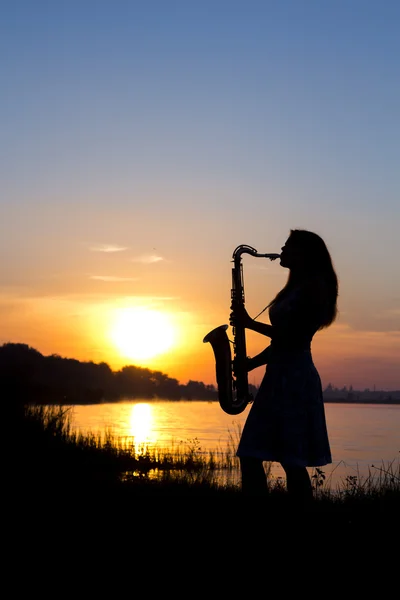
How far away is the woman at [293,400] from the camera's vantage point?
19.1 feet

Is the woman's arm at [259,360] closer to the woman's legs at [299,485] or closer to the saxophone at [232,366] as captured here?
the saxophone at [232,366]

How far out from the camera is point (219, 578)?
5316 mm

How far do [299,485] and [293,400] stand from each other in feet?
2.17

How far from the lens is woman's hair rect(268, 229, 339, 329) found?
19.7ft

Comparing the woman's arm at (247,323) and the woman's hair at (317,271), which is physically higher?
the woman's hair at (317,271)

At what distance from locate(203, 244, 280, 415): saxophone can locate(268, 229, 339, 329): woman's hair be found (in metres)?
0.61

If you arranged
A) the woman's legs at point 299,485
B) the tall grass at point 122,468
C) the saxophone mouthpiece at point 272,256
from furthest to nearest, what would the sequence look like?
the tall grass at point 122,468 → the saxophone mouthpiece at point 272,256 → the woman's legs at point 299,485

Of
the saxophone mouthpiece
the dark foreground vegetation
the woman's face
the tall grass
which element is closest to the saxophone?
the saxophone mouthpiece

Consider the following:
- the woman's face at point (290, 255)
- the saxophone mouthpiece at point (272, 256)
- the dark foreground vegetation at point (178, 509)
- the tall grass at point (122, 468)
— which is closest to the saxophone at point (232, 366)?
the saxophone mouthpiece at point (272, 256)

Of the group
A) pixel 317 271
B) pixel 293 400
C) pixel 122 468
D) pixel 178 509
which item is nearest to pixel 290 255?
pixel 317 271

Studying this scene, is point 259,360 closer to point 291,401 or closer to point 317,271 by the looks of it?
point 291,401

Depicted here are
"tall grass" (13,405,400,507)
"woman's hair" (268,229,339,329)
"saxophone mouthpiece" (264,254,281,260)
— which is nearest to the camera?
"woman's hair" (268,229,339,329)

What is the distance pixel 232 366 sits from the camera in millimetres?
6867

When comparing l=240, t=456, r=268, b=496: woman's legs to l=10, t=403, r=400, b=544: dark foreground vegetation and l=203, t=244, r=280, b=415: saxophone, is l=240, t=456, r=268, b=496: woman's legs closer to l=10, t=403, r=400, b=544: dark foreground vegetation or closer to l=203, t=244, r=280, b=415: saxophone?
l=10, t=403, r=400, b=544: dark foreground vegetation
